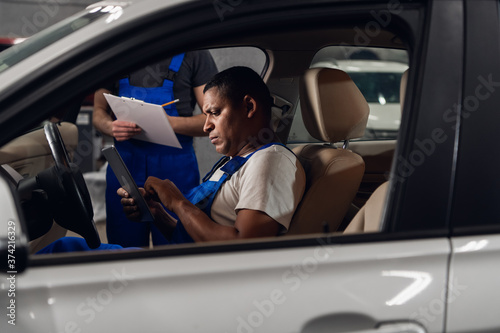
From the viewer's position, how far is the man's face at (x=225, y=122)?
1.71m

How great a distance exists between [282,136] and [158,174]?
0.60 metres

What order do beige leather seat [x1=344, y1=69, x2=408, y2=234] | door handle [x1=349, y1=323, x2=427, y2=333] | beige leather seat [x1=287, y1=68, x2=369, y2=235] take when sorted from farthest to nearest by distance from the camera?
1. beige leather seat [x1=287, y1=68, x2=369, y2=235]
2. beige leather seat [x1=344, y1=69, x2=408, y2=234]
3. door handle [x1=349, y1=323, x2=427, y2=333]

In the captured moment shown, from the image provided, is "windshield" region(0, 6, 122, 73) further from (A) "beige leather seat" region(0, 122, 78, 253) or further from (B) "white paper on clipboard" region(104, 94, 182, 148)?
(A) "beige leather seat" region(0, 122, 78, 253)

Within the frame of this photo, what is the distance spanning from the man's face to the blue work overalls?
0.67 meters

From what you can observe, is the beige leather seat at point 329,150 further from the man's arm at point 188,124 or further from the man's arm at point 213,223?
the man's arm at point 188,124

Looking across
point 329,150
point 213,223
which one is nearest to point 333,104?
point 329,150

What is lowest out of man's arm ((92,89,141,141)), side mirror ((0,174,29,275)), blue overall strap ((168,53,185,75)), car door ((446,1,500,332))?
side mirror ((0,174,29,275))

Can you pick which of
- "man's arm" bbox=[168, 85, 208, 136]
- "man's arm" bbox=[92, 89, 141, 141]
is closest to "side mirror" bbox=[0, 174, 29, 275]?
"man's arm" bbox=[92, 89, 141, 141]

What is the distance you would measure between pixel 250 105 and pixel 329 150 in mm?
273

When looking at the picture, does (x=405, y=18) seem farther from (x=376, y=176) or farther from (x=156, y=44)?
(x=376, y=176)

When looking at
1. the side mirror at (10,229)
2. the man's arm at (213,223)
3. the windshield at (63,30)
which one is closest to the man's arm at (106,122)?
the man's arm at (213,223)

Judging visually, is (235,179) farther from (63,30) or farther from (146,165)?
(146,165)

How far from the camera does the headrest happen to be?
5.54ft

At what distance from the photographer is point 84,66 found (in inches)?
35.7
